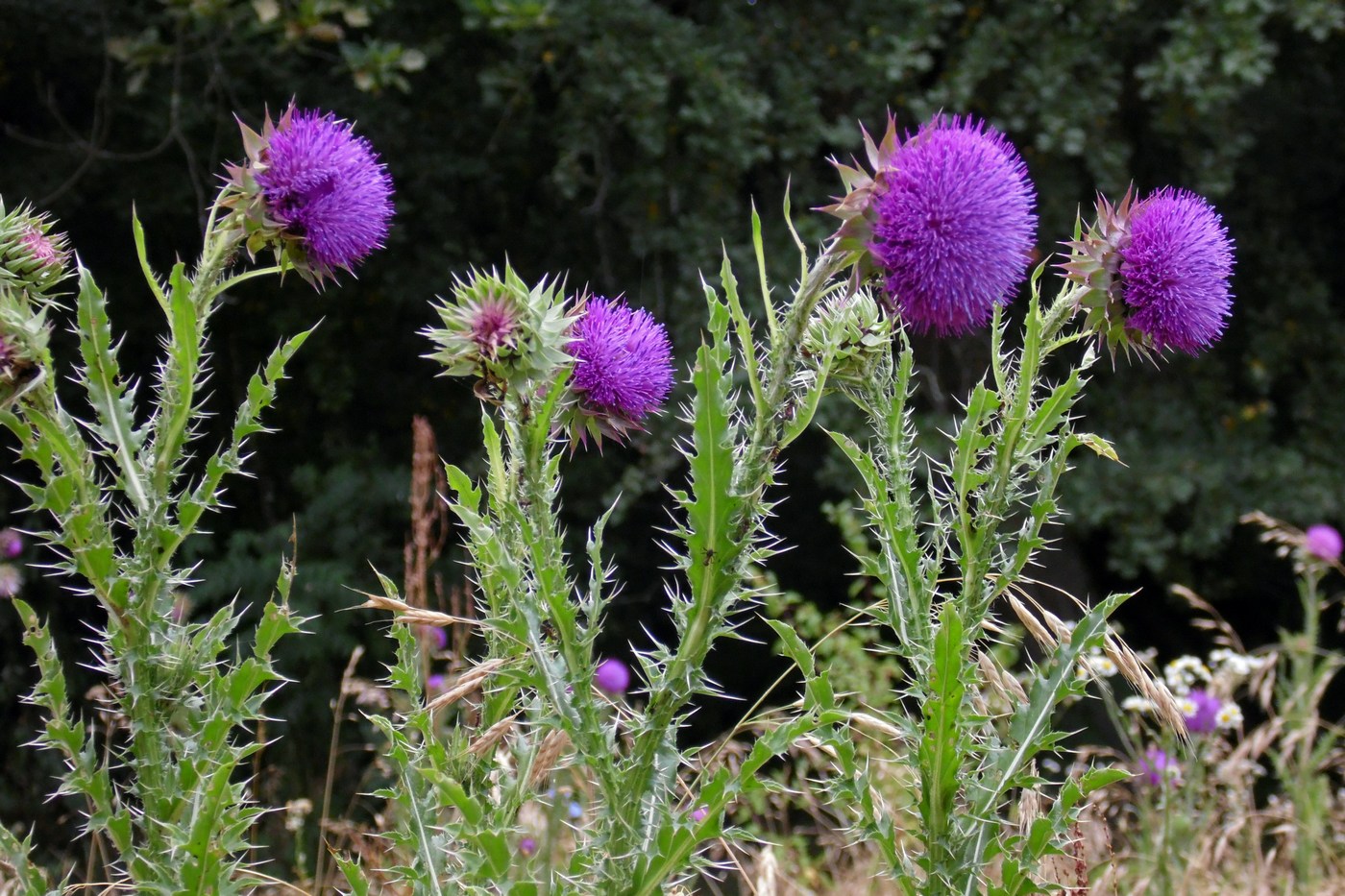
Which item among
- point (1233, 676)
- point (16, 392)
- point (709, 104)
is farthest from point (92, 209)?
point (1233, 676)

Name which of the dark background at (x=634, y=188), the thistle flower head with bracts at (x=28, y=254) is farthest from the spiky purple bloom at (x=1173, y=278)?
the dark background at (x=634, y=188)

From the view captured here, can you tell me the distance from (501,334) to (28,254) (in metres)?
0.69

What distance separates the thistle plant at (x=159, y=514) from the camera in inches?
60.9

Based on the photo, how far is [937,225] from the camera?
1.43 metres

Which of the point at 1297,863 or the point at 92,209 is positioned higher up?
the point at 1297,863

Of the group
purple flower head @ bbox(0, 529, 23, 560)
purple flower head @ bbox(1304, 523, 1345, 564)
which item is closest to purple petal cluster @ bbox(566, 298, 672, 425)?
purple flower head @ bbox(1304, 523, 1345, 564)

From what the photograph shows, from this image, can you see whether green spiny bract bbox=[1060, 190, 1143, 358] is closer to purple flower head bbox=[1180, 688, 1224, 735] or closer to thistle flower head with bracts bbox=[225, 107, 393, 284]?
thistle flower head with bracts bbox=[225, 107, 393, 284]

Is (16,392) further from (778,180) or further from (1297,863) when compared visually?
(778,180)

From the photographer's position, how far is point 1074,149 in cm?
486

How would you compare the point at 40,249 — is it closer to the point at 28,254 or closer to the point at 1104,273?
the point at 28,254

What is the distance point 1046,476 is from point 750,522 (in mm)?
429

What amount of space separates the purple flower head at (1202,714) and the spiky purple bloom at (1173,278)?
148 centimetres

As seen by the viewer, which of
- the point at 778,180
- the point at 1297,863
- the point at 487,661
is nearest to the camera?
the point at 487,661

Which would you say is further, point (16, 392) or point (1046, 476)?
point (1046, 476)
